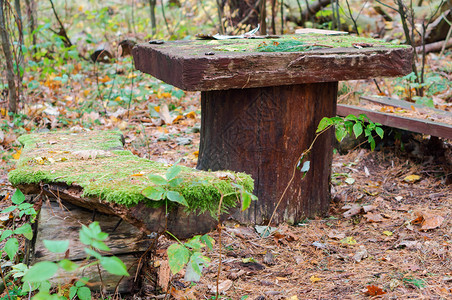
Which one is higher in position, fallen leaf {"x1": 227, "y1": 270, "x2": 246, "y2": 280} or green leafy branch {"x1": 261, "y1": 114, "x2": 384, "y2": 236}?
green leafy branch {"x1": 261, "y1": 114, "x2": 384, "y2": 236}

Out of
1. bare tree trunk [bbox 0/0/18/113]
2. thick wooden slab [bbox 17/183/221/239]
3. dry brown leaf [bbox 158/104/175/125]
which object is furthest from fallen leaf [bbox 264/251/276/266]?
bare tree trunk [bbox 0/0/18/113]

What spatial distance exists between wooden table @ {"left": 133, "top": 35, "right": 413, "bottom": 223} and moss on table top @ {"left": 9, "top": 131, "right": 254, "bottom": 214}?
1.84 feet

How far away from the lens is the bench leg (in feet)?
9.67

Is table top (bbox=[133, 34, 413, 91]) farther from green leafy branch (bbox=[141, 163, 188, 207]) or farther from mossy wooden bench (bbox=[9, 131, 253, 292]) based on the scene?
green leafy branch (bbox=[141, 163, 188, 207])

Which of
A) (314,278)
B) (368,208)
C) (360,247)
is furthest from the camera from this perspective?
(368,208)

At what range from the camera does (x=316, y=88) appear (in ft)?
9.94

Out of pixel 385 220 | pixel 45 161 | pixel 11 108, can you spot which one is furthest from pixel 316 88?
pixel 11 108

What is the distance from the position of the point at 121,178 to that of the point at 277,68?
1.11 m

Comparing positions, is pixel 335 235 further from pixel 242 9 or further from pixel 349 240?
pixel 242 9

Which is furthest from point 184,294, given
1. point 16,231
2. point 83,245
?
point 16,231

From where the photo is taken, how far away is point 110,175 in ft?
7.02

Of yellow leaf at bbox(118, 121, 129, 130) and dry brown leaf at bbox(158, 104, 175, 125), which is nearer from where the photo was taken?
yellow leaf at bbox(118, 121, 129, 130)

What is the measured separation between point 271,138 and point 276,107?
20 centimetres

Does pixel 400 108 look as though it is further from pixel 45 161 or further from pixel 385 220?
pixel 45 161
